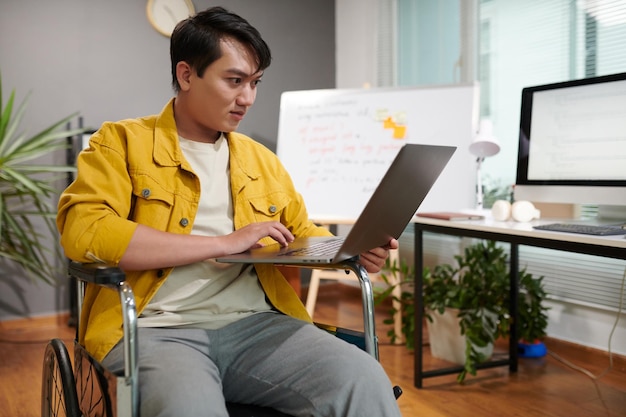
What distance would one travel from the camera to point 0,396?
244 cm

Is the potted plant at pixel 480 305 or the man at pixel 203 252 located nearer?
the man at pixel 203 252

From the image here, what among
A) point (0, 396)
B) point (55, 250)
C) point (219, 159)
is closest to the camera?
point (219, 159)

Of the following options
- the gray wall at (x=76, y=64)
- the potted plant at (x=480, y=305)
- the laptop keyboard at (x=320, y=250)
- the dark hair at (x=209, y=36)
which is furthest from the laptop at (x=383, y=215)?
the gray wall at (x=76, y=64)

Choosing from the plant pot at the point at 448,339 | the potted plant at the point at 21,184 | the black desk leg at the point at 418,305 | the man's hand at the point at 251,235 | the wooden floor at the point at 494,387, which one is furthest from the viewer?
the potted plant at the point at 21,184

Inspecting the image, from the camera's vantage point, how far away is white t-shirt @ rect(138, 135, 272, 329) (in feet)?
4.12

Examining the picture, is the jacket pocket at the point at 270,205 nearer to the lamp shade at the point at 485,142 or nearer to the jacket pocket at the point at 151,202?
the jacket pocket at the point at 151,202

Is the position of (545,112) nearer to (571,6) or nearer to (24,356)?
(571,6)

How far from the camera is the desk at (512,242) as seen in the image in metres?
1.73

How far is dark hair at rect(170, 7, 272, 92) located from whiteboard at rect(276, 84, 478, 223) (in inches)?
71.3

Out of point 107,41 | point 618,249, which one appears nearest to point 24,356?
point 107,41

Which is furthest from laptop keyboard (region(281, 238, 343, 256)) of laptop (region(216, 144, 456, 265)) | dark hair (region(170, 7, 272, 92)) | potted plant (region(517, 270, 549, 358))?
potted plant (region(517, 270, 549, 358))

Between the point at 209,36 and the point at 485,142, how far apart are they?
5.16 feet

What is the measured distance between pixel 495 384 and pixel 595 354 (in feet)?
1.92

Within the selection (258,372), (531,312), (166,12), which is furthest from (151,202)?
(166,12)
